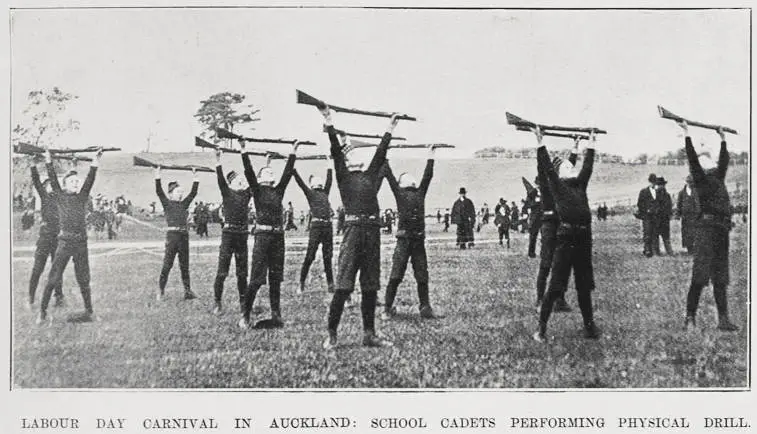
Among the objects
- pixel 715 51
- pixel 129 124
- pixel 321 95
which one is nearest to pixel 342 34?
pixel 321 95

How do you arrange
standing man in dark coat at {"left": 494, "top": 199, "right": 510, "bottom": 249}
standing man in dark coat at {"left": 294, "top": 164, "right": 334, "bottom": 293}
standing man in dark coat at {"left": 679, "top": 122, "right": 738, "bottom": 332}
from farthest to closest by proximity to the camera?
Answer: standing man in dark coat at {"left": 494, "top": 199, "right": 510, "bottom": 249} → standing man in dark coat at {"left": 294, "top": 164, "right": 334, "bottom": 293} → standing man in dark coat at {"left": 679, "top": 122, "right": 738, "bottom": 332}

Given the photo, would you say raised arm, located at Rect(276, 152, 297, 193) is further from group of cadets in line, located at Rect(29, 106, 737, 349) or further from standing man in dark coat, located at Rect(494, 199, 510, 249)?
standing man in dark coat, located at Rect(494, 199, 510, 249)

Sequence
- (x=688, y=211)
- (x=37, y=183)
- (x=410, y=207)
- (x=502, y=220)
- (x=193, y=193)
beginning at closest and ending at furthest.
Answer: (x=37, y=183) < (x=410, y=207) < (x=688, y=211) < (x=193, y=193) < (x=502, y=220)

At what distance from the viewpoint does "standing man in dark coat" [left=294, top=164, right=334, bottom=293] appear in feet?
29.0

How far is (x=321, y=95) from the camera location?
25.8ft

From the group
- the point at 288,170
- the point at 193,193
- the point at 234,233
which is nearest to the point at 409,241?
the point at 288,170

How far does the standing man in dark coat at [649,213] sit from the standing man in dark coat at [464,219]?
1.96m

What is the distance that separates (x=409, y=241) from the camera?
803 cm

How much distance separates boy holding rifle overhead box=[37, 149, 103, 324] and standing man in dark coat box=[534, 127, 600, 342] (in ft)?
13.4

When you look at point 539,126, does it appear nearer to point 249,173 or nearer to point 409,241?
point 409,241

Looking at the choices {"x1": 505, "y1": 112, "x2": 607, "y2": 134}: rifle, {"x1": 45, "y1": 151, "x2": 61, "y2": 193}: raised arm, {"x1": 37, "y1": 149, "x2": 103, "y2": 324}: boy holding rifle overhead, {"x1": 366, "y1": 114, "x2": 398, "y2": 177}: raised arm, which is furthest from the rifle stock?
{"x1": 505, "y1": 112, "x2": 607, "y2": 134}: rifle

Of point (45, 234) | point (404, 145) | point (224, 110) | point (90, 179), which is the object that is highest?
point (224, 110)

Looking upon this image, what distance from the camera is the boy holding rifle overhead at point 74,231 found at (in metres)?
7.69

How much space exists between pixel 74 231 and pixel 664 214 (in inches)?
241
